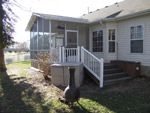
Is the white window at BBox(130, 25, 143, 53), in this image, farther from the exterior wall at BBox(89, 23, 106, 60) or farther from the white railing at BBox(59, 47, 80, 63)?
the white railing at BBox(59, 47, 80, 63)

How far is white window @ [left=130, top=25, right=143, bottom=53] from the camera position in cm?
736

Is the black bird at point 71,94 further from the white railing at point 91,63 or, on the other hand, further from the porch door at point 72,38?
the porch door at point 72,38

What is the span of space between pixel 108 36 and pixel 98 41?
0.96m

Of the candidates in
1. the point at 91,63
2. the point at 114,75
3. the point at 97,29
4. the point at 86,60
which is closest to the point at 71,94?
the point at 91,63

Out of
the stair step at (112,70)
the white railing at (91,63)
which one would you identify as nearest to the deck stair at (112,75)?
the stair step at (112,70)

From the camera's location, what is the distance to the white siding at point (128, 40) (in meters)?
6.99

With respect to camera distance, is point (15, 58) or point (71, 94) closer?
point (71, 94)

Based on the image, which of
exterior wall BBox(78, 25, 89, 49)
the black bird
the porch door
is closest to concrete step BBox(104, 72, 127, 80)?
the black bird

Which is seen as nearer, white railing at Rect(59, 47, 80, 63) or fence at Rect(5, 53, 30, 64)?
white railing at Rect(59, 47, 80, 63)

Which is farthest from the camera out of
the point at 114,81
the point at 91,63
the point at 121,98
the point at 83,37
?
the point at 83,37

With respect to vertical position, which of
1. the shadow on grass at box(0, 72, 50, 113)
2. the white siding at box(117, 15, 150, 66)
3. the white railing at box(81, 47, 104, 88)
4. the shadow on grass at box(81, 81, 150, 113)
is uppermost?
the white siding at box(117, 15, 150, 66)

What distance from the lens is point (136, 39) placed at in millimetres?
7559

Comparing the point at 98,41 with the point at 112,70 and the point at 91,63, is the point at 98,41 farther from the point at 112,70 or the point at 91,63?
the point at 91,63

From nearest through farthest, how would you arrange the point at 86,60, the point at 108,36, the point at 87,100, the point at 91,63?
the point at 87,100
the point at 91,63
the point at 86,60
the point at 108,36
